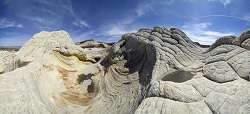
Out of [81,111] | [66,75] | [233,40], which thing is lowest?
[81,111]

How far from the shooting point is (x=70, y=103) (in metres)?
6.26

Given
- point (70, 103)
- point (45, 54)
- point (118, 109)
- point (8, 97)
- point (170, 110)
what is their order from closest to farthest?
point (170, 110) < point (8, 97) < point (118, 109) < point (70, 103) < point (45, 54)

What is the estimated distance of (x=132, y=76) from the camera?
→ 21.3 feet

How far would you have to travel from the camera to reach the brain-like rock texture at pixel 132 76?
15.3 ft

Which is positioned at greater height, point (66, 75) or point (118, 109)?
point (66, 75)

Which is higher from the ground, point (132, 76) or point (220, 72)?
A: point (220, 72)

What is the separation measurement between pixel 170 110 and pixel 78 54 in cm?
385

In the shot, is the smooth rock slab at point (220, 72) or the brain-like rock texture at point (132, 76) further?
the smooth rock slab at point (220, 72)

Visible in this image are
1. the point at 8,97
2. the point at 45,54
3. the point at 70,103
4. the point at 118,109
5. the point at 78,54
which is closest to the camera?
the point at 8,97

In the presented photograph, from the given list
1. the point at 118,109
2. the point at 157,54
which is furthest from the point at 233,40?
the point at 118,109

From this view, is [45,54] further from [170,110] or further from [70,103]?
[170,110]

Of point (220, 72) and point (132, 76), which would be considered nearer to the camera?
point (220, 72)

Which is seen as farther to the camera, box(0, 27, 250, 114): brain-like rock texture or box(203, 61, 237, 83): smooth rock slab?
box(203, 61, 237, 83): smooth rock slab

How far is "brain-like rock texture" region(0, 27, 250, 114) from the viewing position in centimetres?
465
